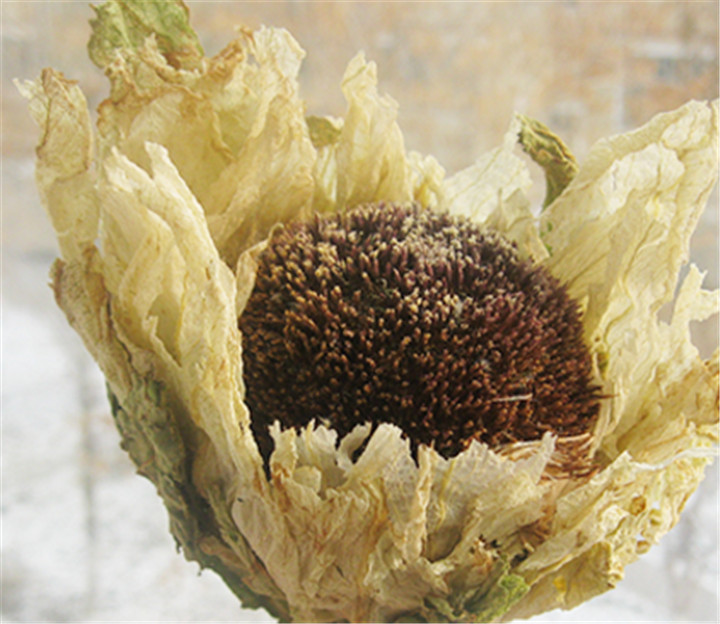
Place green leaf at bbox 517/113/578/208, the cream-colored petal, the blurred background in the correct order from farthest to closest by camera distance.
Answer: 1. the blurred background
2. green leaf at bbox 517/113/578/208
3. the cream-colored petal

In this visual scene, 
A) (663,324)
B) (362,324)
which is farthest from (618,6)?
(362,324)

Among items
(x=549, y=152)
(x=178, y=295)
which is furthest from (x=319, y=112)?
(x=178, y=295)

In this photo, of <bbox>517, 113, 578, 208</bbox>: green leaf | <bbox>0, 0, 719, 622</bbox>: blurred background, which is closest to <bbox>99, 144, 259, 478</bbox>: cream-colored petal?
<bbox>517, 113, 578, 208</bbox>: green leaf

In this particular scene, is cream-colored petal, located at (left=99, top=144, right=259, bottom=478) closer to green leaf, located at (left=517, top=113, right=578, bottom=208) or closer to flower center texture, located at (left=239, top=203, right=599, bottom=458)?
flower center texture, located at (left=239, top=203, right=599, bottom=458)

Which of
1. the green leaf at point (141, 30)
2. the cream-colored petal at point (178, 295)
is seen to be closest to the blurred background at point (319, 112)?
the green leaf at point (141, 30)

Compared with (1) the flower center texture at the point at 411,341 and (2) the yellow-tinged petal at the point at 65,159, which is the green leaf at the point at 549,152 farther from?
(2) the yellow-tinged petal at the point at 65,159

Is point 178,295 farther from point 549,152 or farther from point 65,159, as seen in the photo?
point 549,152
